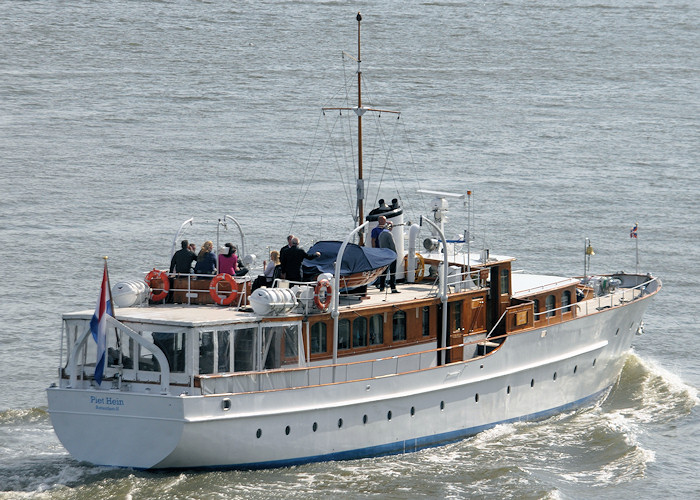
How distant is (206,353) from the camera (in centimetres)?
2172

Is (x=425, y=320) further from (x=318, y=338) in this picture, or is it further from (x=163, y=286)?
(x=163, y=286)

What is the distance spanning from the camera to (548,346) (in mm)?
26547

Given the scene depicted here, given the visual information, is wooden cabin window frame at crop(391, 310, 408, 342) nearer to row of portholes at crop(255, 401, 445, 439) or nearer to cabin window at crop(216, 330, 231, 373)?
row of portholes at crop(255, 401, 445, 439)

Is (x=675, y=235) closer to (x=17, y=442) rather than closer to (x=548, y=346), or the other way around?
(x=548, y=346)

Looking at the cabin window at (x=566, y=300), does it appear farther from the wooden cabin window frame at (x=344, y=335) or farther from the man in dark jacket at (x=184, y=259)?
the man in dark jacket at (x=184, y=259)

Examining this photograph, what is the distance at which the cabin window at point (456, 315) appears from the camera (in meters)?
25.1

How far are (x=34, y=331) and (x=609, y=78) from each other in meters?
37.8

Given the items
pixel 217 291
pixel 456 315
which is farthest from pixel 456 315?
pixel 217 291

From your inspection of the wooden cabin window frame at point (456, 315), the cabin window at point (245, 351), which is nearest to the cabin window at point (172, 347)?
the cabin window at point (245, 351)

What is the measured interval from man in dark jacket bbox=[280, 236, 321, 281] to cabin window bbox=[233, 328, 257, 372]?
1.78 metres

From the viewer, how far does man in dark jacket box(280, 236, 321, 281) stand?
23406 millimetres

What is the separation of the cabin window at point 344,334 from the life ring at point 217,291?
6.91 feet

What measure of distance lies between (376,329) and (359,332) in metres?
0.44

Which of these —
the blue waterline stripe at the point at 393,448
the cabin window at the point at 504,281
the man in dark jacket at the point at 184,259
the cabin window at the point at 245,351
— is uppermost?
the man in dark jacket at the point at 184,259
